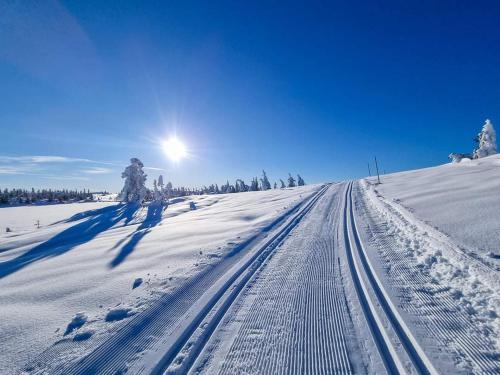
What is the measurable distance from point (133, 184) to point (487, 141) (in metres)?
62.0

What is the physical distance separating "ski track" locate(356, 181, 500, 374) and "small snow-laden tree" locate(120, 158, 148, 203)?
44820mm

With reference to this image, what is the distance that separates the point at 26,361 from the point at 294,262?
5.71 m

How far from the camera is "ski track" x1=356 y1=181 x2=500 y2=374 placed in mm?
3149

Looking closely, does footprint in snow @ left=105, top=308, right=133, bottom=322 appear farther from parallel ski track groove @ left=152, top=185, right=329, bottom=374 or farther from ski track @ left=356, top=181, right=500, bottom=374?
ski track @ left=356, top=181, right=500, bottom=374

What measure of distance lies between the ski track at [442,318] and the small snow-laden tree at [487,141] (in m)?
52.2

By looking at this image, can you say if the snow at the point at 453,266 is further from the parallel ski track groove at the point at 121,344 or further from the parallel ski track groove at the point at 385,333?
the parallel ski track groove at the point at 121,344

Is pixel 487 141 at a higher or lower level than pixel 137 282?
higher

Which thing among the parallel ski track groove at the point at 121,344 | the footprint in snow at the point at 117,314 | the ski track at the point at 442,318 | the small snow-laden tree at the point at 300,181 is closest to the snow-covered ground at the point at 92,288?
the footprint in snow at the point at 117,314

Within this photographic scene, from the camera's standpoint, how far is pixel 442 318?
159 inches

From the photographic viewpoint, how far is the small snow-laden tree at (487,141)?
1703 inches

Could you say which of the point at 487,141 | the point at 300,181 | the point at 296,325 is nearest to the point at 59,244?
the point at 296,325

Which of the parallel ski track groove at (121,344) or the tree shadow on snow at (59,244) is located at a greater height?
the parallel ski track groove at (121,344)

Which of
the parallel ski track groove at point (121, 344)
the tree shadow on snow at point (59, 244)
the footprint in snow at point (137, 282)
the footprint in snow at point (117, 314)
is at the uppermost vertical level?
the footprint in snow at point (137, 282)

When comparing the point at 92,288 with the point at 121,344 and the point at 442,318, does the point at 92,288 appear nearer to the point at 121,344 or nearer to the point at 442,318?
the point at 121,344
